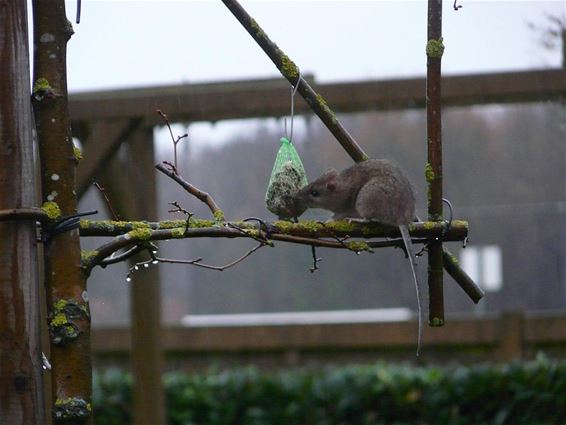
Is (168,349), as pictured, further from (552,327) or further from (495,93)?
(495,93)

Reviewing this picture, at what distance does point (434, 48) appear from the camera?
7.51 ft

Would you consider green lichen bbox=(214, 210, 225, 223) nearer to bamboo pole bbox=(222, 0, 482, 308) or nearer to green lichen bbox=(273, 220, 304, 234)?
green lichen bbox=(273, 220, 304, 234)

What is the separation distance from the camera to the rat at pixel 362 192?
2572 mm

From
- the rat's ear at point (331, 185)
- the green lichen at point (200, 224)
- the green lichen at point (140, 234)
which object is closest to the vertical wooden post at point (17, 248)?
the green lichen at point (140, 234)

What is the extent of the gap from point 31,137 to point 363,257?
6.10 m

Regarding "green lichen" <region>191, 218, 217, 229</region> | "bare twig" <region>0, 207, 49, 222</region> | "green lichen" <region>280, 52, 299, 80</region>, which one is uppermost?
"green lichen" <region>280, 52, 299, 80</region>

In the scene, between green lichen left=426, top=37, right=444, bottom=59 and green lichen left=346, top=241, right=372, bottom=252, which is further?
green lichen left=426, top=37, right=444, bottom=59

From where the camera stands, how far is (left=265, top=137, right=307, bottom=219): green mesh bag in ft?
8.87

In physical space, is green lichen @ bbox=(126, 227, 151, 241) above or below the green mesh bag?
below

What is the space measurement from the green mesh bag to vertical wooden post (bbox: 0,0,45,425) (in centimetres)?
99

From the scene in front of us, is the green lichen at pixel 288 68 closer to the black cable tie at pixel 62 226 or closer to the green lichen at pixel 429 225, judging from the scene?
the green lichen at pixel 429 225

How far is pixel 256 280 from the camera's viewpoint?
8.25m

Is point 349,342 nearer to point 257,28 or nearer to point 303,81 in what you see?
point 303,81

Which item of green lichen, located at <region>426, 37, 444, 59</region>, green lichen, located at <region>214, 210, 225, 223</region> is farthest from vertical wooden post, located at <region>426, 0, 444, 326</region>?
green lichen, located at <region>214, 210, 225, 223</region>
